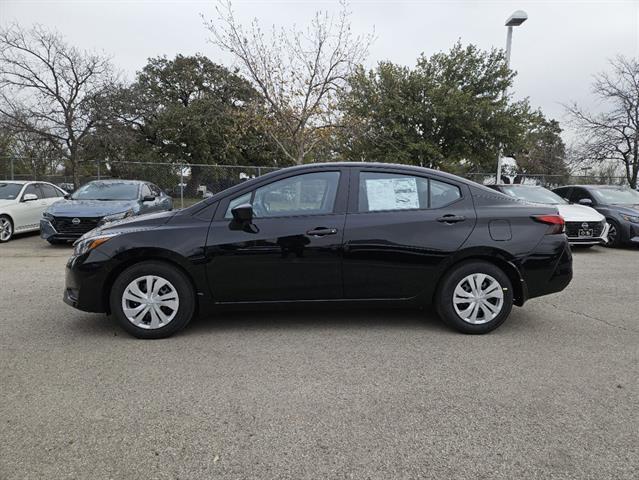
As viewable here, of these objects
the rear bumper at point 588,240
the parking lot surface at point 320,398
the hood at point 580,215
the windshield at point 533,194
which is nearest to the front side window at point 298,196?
the parking lot surface at point 320,398

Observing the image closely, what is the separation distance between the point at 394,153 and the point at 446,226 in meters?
16.3

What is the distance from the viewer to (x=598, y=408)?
300 centimetres

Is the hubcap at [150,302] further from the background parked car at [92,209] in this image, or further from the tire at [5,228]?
the tire at [5,228]

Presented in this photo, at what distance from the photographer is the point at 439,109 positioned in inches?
778

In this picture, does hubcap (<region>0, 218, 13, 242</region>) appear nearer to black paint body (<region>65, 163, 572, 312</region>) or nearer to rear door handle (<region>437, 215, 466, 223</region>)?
black paint body (<region>65, 163, 572, 312</region>)

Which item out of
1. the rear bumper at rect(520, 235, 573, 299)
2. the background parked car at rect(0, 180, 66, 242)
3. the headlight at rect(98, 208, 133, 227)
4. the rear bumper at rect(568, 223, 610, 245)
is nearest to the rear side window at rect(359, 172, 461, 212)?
the rear bumper at rect(520, 235, 573, 299)

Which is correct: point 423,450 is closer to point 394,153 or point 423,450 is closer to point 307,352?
point 307,352

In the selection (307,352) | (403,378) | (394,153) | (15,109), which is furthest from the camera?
(394,153)

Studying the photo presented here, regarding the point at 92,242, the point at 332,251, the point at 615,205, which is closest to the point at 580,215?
the point at 615,205

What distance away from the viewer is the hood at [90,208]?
955 centimetres

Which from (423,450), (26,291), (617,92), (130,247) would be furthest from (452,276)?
(617,92)

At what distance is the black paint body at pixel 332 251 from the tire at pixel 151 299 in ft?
0.33

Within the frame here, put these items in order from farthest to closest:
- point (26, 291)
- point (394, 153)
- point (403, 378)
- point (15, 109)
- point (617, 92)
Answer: point (394, 153)
point (617, 92)
point (15, 109)
point (26, 291)
point (403, 378)

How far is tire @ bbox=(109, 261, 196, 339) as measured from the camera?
4.20 metres
